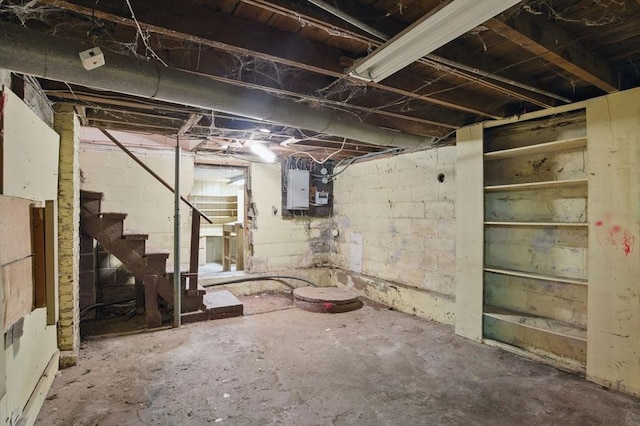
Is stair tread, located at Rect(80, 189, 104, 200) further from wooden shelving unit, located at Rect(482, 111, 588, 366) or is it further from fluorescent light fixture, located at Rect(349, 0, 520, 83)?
wooden shelving unit, located at Rect(482, 111, 588, 366)

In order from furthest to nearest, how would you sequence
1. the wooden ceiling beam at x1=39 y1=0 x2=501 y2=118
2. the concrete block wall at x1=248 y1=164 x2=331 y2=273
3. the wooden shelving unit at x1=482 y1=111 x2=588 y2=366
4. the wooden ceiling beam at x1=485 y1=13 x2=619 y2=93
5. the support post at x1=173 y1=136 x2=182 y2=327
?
the concrete block wall at x1=248 y1=164 x2=331 y2=273 → the support post at x1=173 y1=136 x2=182 y2=327 → the wooden shelving unit at x1=482 y1=111 x2=588 y2=366 → the wooden ceiling beam at x1=485 y1=13 x2=619 y2=93 → the wooden ceiling beam at x1=39 y1=0 x2=501 y2=118

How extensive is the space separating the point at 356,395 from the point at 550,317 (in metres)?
1.92

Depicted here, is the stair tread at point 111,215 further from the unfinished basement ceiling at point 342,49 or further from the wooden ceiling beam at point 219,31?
the wooden ceiling beam at point 219,31

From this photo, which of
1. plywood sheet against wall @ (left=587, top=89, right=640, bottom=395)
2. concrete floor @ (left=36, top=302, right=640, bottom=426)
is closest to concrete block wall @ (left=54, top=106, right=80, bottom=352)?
concrete floor @ (left=36, top=302, right=640, bottom=426)

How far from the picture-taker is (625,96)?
235cm

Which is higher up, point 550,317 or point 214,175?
point 214,175

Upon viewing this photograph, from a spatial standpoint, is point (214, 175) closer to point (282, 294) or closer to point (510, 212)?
point (282, 294)

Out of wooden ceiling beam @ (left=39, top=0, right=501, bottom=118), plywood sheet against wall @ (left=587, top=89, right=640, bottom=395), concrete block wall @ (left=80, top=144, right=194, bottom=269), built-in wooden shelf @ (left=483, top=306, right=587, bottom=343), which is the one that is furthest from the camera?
concrete block wall @ (left=80, top=144, right=194, bottom=269)

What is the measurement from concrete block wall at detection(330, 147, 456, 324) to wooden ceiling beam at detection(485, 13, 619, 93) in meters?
1.59

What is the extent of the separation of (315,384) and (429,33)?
2.34 meters

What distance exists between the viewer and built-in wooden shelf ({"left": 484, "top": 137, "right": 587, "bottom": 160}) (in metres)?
2.64

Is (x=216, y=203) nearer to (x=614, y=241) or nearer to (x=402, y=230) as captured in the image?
(x=402, y=230)

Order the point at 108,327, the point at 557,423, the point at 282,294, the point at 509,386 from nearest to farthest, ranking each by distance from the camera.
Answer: the point at 557,423 < the point at 509,386 < the point at 108,327 < the point at 282,294

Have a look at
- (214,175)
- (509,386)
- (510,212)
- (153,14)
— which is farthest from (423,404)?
(214,175)
